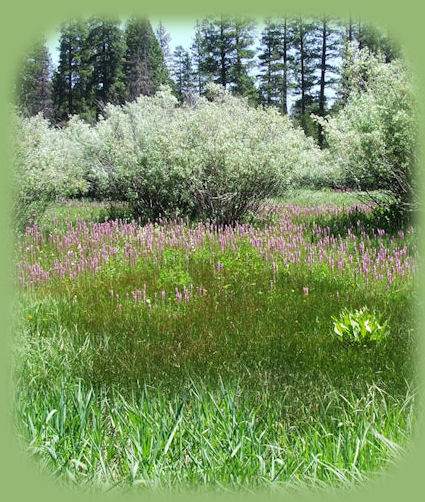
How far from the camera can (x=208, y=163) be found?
10.8 m

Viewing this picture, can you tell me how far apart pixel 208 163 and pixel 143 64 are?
33.8m

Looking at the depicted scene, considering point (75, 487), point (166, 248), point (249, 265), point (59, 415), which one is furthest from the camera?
point (166, 248)

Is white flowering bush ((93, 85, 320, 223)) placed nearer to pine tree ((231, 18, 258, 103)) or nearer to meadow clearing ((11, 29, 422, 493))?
meadow clearing ((11, 29, 422, 493))

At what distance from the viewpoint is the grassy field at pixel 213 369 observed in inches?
104

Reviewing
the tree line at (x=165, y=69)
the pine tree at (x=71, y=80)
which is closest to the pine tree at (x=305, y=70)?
the tree line at (x=165, y=69)

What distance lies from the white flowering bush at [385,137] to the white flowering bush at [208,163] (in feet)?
4.82

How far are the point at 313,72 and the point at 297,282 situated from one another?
43157 mm

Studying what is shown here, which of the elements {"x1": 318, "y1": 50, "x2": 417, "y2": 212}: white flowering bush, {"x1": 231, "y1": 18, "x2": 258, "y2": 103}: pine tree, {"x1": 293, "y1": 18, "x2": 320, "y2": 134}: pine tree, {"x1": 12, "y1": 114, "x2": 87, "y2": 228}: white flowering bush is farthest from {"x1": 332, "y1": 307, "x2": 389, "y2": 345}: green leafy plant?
{"x1": 293, "y1": 18, "x2": 320, "y2": 134}: pine tree

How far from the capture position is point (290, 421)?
3250mm

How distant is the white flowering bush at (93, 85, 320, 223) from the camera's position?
424 inches

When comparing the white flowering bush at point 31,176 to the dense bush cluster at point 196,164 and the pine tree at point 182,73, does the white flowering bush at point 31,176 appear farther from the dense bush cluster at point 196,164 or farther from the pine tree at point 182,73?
the pine tree at point 182,73

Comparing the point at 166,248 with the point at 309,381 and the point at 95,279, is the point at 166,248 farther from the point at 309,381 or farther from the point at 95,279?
the point at 309,381

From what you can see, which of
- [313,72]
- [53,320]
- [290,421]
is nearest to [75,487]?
[290,421]

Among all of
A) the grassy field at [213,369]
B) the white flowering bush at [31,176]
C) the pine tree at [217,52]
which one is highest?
the pine tree at [217,52]
